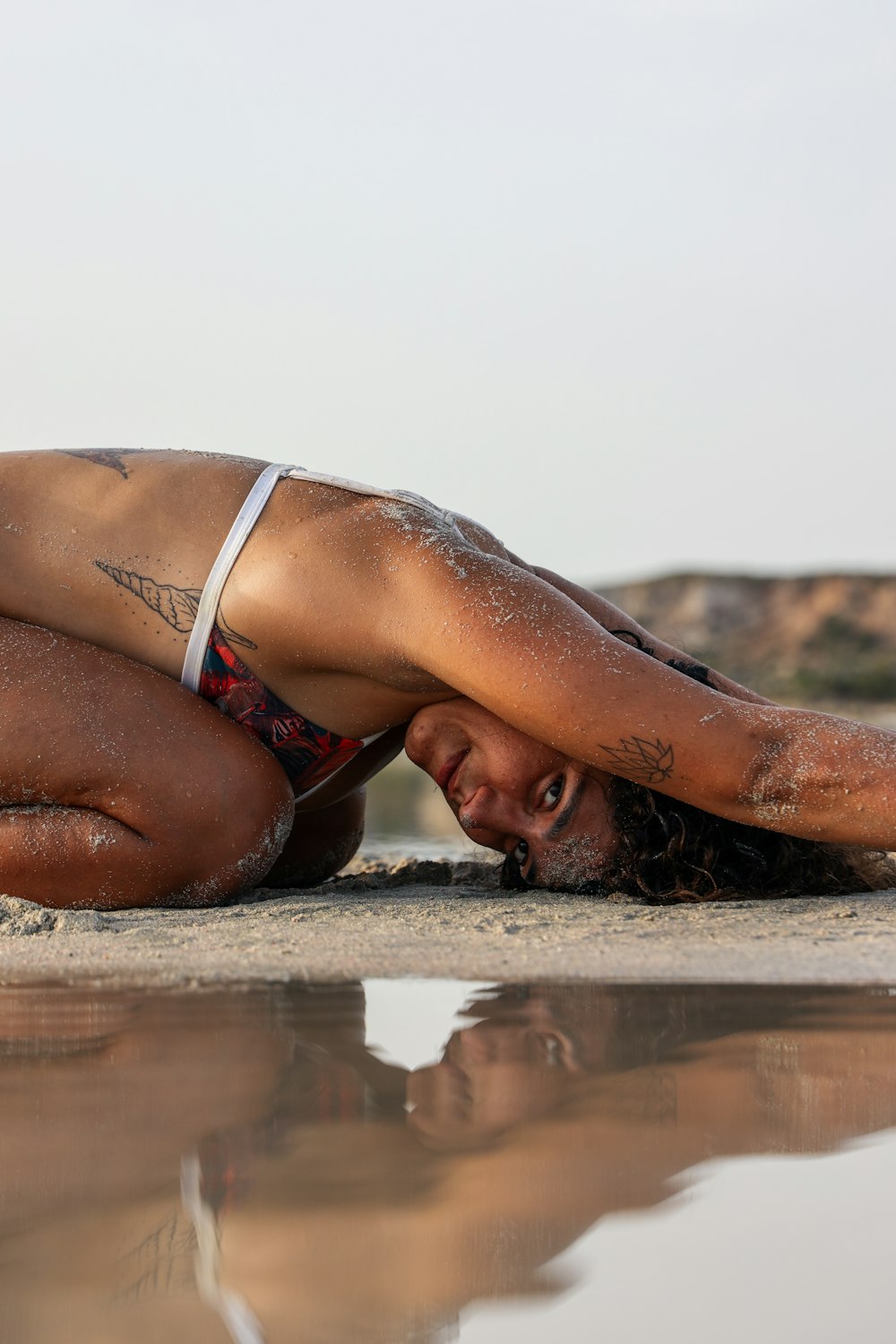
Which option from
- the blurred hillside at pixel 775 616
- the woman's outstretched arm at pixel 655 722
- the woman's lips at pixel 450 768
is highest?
the woman's outstretched arm at pixel 655 722

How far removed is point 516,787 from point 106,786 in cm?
84

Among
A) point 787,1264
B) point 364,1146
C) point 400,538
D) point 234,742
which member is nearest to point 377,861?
point 234,742

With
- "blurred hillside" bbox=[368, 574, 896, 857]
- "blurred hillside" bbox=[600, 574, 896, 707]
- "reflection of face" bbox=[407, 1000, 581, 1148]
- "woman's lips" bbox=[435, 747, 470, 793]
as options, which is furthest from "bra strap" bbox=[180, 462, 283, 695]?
"blurred hillside" bbox=[600, 574, 896, 707]

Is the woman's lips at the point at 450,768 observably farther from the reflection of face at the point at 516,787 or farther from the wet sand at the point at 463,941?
the wet sand at the point at 463,941

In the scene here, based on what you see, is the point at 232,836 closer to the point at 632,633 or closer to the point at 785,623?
the point at 632,633

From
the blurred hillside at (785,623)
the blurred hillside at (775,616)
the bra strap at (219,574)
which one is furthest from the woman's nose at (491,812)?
the blurred hillside at (775,616)

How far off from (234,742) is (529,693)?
2.15ft

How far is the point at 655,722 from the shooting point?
91.1 inches

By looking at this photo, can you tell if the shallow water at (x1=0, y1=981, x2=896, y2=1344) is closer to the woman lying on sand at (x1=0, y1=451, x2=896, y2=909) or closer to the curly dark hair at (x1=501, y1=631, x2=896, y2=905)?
the woman lying on sand at (x1=0, y1=451, x2=896, y2=909)

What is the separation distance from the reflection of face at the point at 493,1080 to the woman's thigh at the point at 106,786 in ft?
3.25

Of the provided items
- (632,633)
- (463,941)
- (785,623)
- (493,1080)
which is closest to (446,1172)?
(493,1080)

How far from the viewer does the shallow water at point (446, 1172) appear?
960mm

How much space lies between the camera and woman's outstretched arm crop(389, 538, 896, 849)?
2.29 meters

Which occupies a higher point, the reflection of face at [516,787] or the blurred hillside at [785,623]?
the reflection of face at [516,787]
